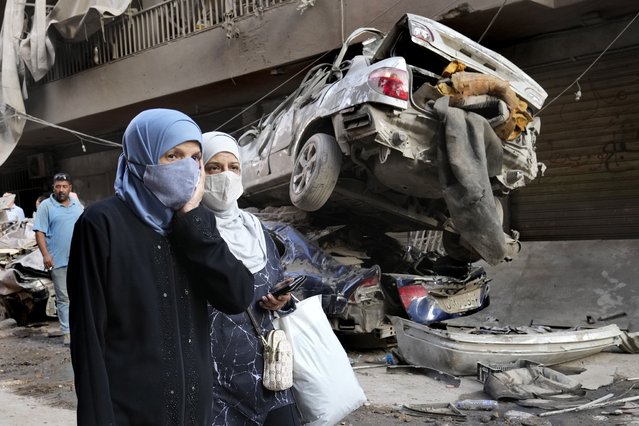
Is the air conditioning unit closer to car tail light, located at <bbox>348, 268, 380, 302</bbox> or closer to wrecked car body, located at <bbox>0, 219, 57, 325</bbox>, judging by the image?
wrecked car body, located at <bbox>0, 219, 57, 325</bbox>

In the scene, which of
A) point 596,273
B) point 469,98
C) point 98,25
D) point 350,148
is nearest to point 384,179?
point 350,148

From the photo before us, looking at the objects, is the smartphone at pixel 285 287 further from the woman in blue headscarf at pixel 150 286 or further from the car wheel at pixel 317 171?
the car wheel at pixel 317 171

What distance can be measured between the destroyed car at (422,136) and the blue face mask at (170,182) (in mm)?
3930

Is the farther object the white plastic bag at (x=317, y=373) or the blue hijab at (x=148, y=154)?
the white plastic bag at (x=317, y=373)

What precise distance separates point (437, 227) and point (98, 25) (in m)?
10.4

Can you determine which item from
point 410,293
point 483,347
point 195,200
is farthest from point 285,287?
point 410,293

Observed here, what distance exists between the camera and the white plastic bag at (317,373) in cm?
248

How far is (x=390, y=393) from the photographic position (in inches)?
215

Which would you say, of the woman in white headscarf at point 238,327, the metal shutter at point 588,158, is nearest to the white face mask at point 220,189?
the woman in white headscarf at point 238,327

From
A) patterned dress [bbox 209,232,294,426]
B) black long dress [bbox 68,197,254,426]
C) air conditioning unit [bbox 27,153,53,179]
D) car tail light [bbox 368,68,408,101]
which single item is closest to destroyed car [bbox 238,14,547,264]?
car tail light [bbox 368,68,408,101]

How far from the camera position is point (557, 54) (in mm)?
9672

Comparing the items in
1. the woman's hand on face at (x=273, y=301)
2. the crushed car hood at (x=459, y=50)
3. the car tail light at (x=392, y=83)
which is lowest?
the woman's hand on face at (x=273, y=301)

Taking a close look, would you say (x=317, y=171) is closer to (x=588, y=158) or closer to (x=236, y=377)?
(x=236, y=377)

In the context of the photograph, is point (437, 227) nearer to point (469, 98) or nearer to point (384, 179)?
point (384, 179)
